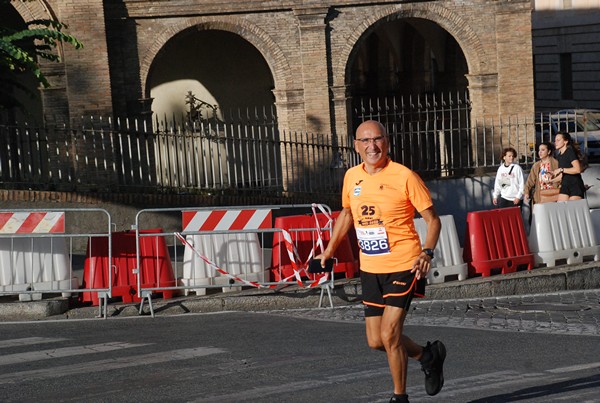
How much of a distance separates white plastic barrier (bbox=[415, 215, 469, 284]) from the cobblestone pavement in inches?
19.0

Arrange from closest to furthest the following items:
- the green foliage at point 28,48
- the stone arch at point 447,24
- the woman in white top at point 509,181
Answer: the woman in white top at point 509,181 → the green foliage at point 28,48 → the stone arch at point 447,24

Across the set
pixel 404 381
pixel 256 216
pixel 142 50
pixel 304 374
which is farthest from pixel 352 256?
pixel 142 50

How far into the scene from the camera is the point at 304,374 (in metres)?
9.55

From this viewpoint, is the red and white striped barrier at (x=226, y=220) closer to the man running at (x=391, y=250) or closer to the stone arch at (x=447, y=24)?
the man running at (x=391, y=250)

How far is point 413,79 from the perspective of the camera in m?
35.1

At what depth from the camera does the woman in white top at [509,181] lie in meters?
17.8

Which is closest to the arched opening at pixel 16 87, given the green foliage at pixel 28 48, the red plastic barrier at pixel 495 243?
the green foliage at pixel 28 48

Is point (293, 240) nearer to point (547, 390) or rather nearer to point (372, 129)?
point (547, 390)

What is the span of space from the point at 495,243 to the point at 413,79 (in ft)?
67.5

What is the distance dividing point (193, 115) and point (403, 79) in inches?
335

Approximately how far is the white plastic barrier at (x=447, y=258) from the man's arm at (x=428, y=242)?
6.04m

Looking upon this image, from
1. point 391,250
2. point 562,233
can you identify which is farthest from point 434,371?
point 562,233

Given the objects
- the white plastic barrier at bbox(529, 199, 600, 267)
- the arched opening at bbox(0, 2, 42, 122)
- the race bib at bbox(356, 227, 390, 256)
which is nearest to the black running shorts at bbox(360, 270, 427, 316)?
the race bib at bbox(356, 227, 390, 256)

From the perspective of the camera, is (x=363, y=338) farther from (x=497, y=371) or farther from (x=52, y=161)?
(x=52, y=161)
